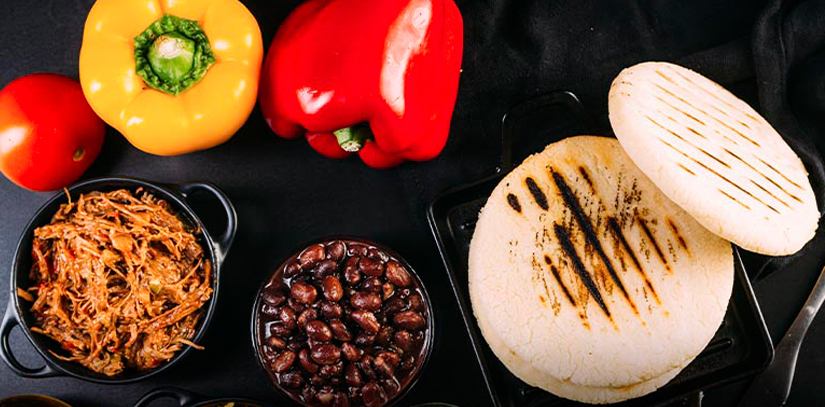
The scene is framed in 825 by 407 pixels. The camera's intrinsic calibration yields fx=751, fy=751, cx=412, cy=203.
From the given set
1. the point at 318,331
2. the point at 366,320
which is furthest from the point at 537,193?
the point at 318,331

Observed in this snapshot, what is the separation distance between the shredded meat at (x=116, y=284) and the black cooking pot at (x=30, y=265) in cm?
2

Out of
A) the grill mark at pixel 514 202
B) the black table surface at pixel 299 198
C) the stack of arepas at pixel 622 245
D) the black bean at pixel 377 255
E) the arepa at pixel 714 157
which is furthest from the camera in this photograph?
the black table surface at pixel 299 198

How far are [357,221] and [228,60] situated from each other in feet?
1.83

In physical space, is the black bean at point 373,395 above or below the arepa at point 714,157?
below

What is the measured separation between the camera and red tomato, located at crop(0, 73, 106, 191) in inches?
73.2

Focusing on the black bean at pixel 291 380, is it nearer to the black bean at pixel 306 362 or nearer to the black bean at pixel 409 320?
the black bean at pixel 306 362

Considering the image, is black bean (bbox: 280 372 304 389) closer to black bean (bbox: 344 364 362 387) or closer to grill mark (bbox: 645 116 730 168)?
black bean (bbox: 344 364 362 387)

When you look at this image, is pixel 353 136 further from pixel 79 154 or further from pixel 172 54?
pixel 79 154

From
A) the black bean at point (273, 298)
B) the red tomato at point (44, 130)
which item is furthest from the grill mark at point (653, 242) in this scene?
the red tomato at point (44, 130)

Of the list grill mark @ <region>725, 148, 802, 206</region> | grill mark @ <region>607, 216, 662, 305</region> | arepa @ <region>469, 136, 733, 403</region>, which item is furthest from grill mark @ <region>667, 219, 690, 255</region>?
grill mark @ <region>725, 148, 802, 206</region>

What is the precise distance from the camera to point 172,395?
6.09ft

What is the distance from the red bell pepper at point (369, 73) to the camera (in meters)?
1.83

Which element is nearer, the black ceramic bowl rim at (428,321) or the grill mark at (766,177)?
the grill mark at (766,177)

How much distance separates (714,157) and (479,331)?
2.34 feet
